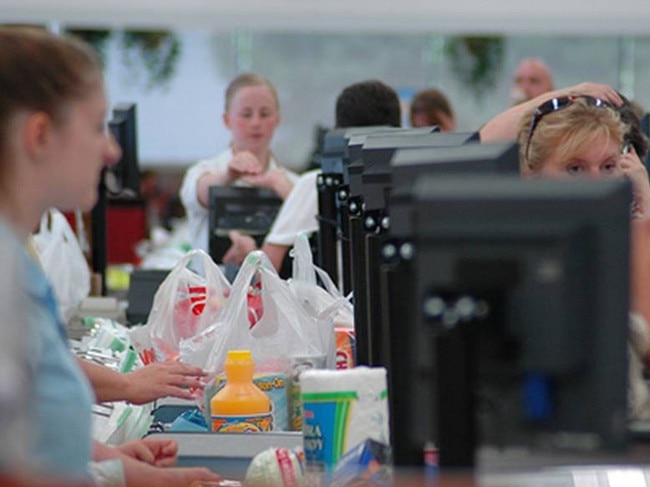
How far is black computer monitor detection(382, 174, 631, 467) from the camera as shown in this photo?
158 cm

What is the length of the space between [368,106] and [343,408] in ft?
10.5

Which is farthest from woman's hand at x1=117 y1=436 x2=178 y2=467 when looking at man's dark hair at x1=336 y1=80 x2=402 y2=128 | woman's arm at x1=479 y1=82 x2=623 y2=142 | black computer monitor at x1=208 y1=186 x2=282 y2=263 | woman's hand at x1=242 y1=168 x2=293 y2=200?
woman's hand at x1=242 y1=168 x2=293 y2=200

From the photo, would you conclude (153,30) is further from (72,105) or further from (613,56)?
(72,105)

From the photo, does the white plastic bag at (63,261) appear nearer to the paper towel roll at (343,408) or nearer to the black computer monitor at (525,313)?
the paper towel roll at (343,408)

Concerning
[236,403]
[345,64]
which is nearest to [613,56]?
[345,64]

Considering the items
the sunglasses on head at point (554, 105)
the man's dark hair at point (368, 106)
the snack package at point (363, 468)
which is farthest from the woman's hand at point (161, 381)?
the man's dark hair at point (368, 106)

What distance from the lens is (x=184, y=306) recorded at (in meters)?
3.14

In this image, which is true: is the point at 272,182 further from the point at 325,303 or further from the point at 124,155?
the point at 325,303

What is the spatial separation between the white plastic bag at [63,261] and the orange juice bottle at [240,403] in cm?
225

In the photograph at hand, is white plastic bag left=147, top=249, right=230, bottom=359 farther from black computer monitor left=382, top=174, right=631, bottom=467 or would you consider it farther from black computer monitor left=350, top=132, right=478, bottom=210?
black computer monitor left=382, top=174, right=631, bottom=467

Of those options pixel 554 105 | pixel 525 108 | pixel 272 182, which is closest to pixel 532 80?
pixel 272 182

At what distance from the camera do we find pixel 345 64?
39.3ft

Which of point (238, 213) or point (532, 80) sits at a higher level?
point (532, 80)

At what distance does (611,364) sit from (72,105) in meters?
0.75
